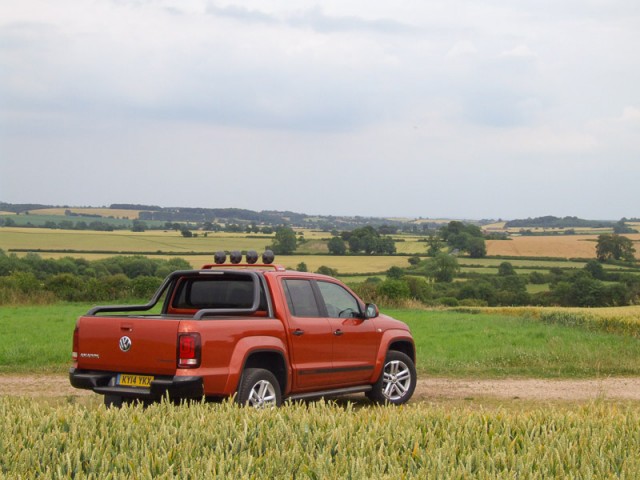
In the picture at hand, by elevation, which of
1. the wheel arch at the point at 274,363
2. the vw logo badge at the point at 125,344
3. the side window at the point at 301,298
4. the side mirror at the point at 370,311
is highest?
the side window at the point at 301,298

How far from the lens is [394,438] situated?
22.8 feet

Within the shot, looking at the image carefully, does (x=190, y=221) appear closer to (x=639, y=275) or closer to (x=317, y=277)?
(x=639, y=275)

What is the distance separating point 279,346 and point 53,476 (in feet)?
16.4

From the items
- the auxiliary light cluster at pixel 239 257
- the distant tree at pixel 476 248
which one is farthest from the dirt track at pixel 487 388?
the distant tree at pixel 476 248

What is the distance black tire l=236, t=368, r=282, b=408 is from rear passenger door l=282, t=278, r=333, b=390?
0.55 m

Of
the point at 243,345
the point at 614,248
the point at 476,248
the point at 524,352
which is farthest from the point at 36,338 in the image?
the point at 614,248

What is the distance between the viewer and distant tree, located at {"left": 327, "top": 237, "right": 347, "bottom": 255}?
6788 cm

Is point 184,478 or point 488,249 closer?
point 184,478

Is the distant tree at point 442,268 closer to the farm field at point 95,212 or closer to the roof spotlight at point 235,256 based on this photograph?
the farm field at point 95,212

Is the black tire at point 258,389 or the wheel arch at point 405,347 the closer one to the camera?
the black tire at point 258,389

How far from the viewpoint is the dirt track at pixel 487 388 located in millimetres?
14539

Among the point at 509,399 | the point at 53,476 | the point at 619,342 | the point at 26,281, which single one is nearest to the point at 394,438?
the point at 53,476

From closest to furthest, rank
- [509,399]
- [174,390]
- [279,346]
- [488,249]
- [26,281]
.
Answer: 1. [174,390]
2. [279,346]
3. [509,399]
4. [26,281]
5. [488,249]

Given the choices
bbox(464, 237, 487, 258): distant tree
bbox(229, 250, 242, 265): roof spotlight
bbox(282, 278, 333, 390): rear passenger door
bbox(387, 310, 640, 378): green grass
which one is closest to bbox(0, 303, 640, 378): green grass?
bbox(387, 310, 640, 378): green grass
